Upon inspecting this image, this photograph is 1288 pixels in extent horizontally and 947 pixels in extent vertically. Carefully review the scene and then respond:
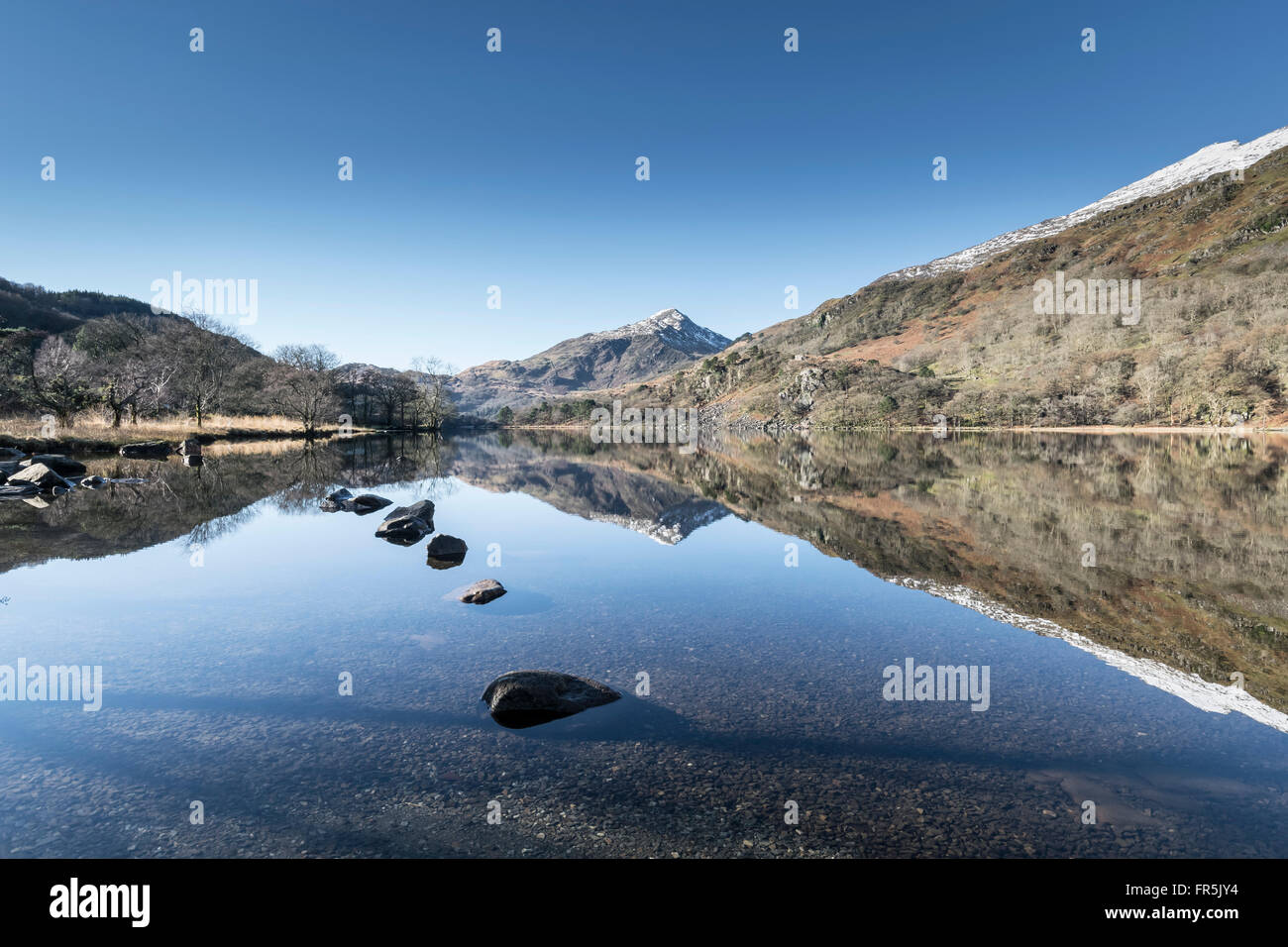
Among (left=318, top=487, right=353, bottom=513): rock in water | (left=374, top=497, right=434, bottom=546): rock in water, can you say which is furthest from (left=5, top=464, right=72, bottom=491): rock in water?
(left=374, top=497, right=434, bottom=546): rock in water

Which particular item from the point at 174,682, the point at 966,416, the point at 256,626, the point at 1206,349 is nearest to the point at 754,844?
the point at 174,682

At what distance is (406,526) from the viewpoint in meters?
22.2

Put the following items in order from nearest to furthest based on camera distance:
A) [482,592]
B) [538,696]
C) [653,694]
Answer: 1. [538,696]
2. [653,694]
3. [482,592]

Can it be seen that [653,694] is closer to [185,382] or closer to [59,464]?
[59,464]

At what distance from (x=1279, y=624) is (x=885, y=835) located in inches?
507

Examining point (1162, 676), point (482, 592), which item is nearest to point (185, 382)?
point (482, 592)

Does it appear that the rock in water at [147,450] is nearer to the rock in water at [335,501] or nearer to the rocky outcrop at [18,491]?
the rocky outcrop at [18,491]

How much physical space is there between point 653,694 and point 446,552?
1168cm

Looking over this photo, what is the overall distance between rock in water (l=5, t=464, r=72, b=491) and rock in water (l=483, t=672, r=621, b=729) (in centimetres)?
3596

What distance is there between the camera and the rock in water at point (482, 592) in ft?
47.4

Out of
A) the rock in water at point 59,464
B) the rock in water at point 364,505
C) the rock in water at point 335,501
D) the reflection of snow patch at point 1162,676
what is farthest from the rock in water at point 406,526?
the rock in water at point 59,464
